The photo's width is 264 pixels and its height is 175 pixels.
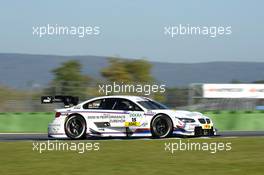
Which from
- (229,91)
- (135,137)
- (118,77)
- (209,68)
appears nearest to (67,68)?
(118,77)

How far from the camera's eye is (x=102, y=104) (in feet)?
55.0

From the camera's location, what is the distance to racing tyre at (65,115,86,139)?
1645 centimetres

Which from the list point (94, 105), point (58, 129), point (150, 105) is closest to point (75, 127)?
point (58, 129)

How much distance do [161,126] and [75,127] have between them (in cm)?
219

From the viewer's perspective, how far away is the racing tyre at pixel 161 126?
15.8 metres

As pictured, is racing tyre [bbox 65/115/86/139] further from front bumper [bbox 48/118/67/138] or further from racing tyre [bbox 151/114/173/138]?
racing tyre [bbox 151/114/173/138]

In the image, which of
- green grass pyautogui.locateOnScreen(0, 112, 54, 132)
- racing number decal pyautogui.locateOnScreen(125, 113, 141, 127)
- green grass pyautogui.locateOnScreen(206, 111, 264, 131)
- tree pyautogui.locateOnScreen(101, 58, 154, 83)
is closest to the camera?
racing number decal pyautogui.locateOnScreen(125, 113, 141, 127)

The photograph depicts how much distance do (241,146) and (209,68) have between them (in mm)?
65814

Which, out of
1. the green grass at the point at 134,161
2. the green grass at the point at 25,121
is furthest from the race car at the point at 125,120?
the green grass at the point at 25,121

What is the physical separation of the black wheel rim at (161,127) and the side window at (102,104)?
1.35 meters

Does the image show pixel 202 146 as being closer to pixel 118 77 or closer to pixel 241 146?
pixel 241 146

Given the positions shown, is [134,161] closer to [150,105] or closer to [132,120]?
[132,120]

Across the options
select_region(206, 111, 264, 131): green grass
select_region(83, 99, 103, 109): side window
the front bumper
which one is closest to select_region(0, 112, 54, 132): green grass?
select_region(206, 111, 264, 131): green grass

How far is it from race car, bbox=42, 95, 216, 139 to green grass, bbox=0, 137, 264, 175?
120cm
